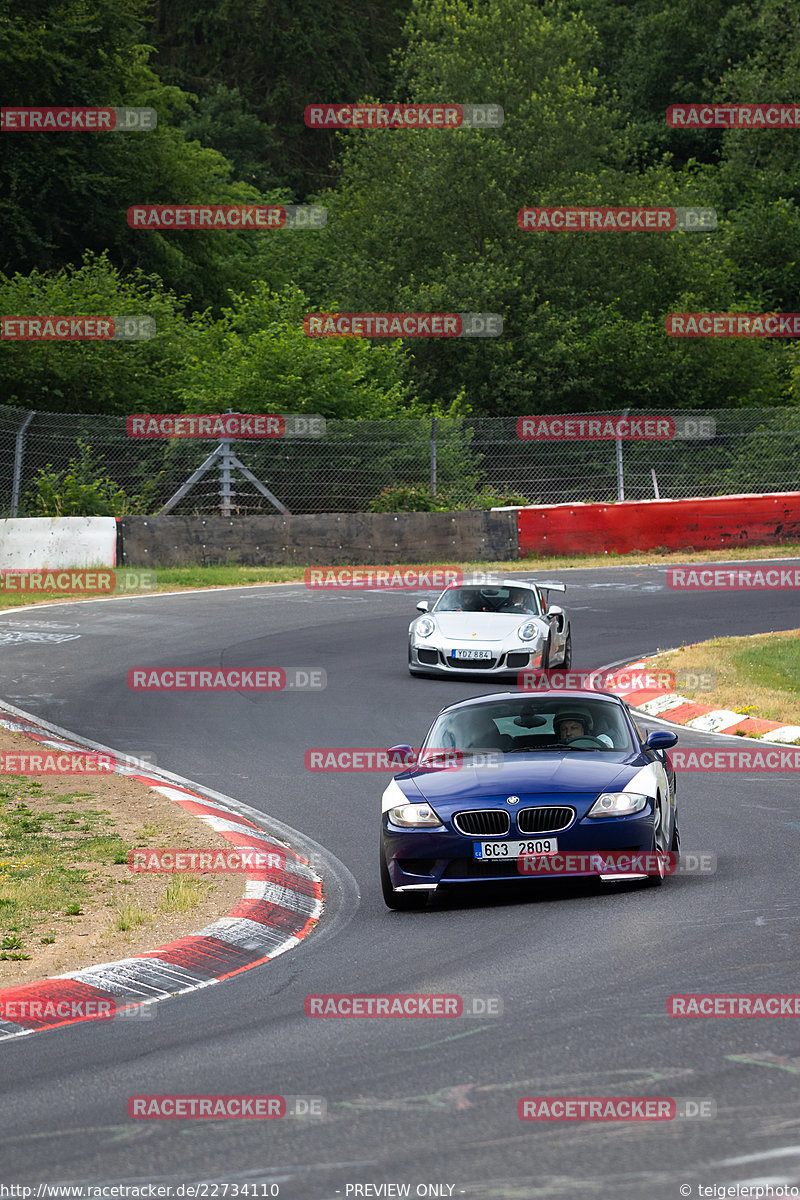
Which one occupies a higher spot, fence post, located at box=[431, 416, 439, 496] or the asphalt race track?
fence post, located at box=[431, 416, 439, 496]

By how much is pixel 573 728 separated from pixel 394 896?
1.82 metres

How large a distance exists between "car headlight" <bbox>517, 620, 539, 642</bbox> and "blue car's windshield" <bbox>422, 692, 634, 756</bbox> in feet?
27.5

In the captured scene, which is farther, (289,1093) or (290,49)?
(290,49)

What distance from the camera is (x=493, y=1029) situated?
6082mm

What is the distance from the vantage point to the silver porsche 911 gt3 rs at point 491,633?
18781mm

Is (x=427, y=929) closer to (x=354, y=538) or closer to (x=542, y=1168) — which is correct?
(x=542, y=1168)

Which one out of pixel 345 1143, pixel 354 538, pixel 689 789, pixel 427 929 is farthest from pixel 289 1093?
pixel 354 538

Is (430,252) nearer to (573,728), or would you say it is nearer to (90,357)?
(90,357)

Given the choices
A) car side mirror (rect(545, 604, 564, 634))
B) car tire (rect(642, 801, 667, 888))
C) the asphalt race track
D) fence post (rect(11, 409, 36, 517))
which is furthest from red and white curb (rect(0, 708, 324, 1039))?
fence post (rect(11, 409, 36, 517))

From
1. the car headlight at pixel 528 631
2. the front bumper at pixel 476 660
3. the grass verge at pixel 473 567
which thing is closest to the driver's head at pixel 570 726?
the front bumper at pixel 476 660

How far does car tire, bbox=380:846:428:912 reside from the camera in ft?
29.7

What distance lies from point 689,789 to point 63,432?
19467 millimetres

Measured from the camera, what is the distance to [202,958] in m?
7.81

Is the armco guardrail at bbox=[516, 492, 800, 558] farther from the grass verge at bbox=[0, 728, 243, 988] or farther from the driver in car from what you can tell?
the driver in car
